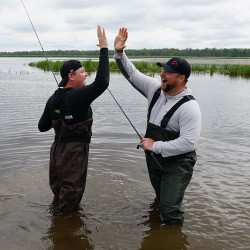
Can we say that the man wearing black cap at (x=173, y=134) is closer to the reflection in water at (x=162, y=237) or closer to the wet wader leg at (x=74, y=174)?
the reflection in water at (x=162, y=237)

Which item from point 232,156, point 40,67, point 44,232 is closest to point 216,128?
point 232,156

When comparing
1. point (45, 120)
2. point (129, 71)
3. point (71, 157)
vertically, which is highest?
point (129, 71)

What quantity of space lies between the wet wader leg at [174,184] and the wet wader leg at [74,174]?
1.13m

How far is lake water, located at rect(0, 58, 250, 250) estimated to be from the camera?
4348 millimetres

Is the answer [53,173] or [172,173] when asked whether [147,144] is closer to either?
[172,173]

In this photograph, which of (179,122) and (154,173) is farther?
(154,173)

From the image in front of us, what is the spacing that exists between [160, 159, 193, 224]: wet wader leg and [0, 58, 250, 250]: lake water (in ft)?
1.48

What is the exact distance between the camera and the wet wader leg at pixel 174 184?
4.27 meters

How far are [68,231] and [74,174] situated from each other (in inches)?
30.8

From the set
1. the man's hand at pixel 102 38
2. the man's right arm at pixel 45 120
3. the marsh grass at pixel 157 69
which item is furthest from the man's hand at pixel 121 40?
the marsh grass at pixel 157 69

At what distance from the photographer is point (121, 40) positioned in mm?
4727

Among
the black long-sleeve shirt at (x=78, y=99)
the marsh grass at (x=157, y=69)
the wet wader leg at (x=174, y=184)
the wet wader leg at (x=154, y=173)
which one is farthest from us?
the marsh grass at (x=157, y=69)

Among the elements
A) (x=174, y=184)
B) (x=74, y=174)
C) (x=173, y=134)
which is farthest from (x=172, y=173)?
(x=74, y=174)

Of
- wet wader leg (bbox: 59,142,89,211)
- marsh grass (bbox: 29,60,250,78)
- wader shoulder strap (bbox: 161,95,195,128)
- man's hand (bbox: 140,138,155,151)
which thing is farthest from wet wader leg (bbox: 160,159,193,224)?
marsh grass (bbox: 29,60,250,78)
